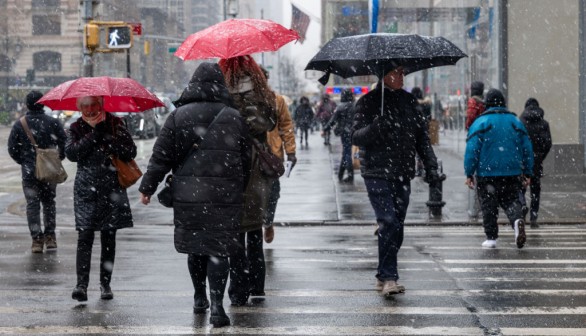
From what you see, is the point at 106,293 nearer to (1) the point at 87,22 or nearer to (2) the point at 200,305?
(2) the point at 200,305

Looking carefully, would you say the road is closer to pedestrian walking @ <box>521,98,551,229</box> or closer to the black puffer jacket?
pedestrian walking @ <box>521,98,551,229</box>

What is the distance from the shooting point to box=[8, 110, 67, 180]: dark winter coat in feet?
39.9

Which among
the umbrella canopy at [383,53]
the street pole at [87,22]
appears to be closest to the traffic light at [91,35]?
the street pole at [87,22]

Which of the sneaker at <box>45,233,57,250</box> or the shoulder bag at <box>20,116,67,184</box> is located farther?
the sneaker at <box>45,233,57,250</box>

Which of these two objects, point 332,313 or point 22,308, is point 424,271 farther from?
point 22,308

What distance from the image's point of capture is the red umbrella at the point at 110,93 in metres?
8.68

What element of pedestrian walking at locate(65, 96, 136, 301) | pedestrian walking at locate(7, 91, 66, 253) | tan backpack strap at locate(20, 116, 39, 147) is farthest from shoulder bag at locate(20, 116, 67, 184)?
pedestrian walking at locate(65, 96, 136, 301)

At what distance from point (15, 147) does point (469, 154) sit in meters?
5.22

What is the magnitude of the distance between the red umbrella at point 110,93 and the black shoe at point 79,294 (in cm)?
157

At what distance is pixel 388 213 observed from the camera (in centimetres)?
884

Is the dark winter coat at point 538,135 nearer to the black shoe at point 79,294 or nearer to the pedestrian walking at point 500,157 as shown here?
the pedestrian walking at point 500,157

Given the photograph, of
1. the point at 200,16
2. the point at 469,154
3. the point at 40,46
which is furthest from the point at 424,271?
the point at 200,16

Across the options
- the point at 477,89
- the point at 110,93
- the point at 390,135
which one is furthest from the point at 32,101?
the point at 477,89

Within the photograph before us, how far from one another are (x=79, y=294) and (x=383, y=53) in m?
3.16
